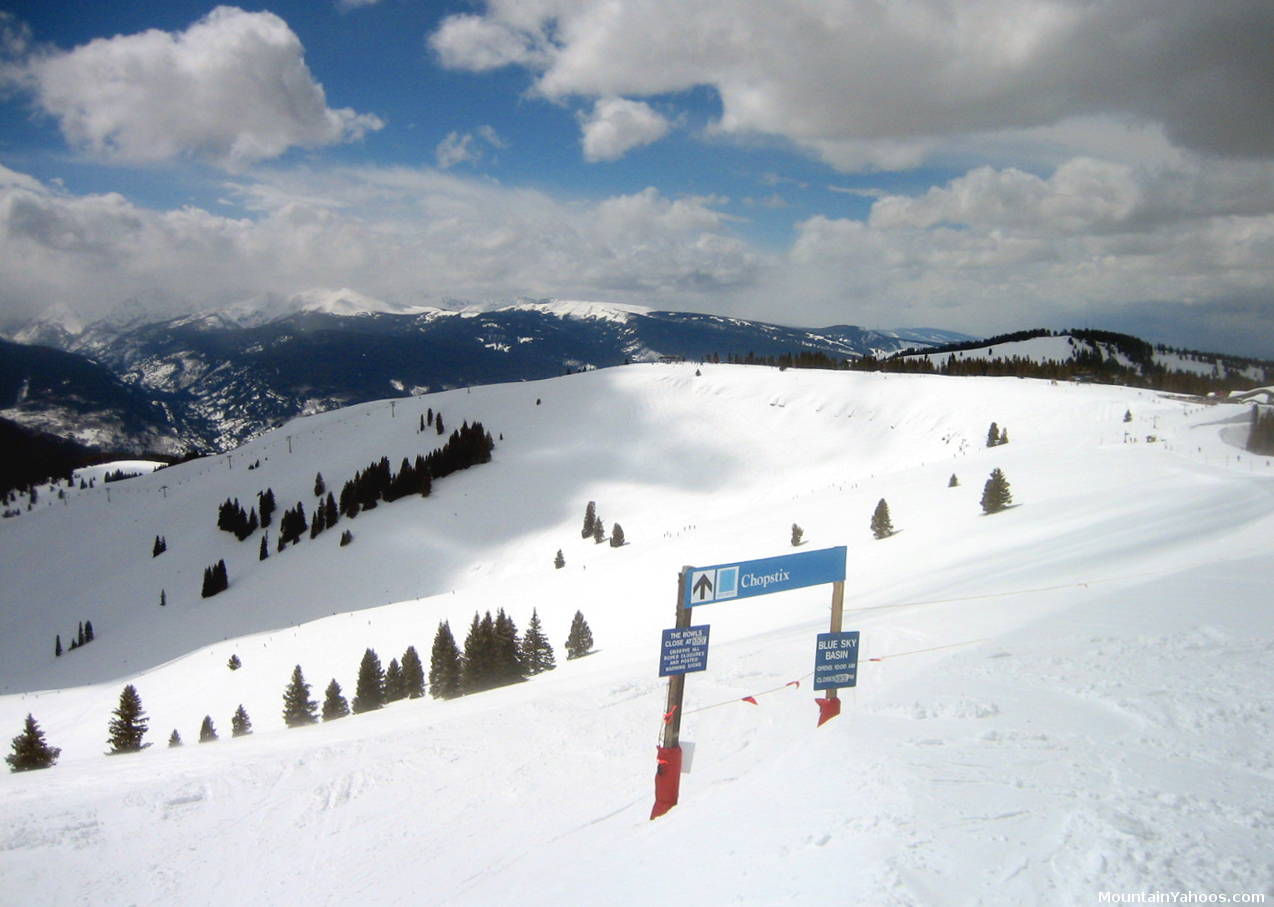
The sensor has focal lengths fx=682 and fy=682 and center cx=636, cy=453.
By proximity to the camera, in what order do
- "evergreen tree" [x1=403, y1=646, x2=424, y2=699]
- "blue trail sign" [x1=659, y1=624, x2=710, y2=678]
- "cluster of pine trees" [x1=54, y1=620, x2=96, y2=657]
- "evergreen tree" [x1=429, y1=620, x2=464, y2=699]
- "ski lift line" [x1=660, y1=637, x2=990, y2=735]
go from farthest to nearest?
"cluster of pine trees" [x1=54, y1=620, x2=96, y2=657] < "evergreen tree" [x1=403, y1=646, x2=424, y2=699] < "evergreen tree" [x1=429, y1=620, x2=464, y2=699] < "ski lift line" [x1=660, y1=637, x2=990, y2=735] < "blue trail sign" [x1=659, y1=624, x2=710, y2=678]

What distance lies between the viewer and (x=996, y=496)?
32.3m

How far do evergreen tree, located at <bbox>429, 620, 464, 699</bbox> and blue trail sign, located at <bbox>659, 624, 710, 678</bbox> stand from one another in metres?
23.0

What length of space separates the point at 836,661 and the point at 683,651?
7.87ft

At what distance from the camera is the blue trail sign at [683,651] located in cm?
860

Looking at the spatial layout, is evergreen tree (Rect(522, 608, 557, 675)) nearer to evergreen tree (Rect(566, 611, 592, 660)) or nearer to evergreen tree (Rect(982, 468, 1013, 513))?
evergreen tree (Rect(566, 611, 592, 660))

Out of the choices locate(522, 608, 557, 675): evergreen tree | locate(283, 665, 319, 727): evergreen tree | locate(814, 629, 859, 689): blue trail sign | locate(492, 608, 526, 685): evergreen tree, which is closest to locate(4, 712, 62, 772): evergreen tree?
locate(283, 665, 319, 727): evergreen tree

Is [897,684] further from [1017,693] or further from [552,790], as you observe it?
Result: [552,790]

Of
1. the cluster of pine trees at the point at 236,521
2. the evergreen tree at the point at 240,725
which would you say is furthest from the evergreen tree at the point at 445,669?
the cluster of pine trees at the point at 236,521

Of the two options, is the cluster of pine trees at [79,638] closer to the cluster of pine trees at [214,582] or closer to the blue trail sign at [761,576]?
the cluster of pine trees at [214,582]

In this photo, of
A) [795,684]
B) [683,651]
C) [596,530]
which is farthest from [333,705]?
[596,530]

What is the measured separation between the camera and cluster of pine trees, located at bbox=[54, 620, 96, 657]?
247 ft

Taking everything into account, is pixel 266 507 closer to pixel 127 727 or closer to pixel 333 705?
pixel 127 727

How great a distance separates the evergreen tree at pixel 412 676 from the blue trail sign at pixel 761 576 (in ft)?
95.3

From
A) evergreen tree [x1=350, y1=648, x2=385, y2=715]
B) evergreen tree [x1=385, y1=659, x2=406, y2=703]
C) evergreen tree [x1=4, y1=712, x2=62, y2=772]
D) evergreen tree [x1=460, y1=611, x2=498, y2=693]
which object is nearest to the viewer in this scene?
evergreen tree [x1=4, y1=712, x2=62, y2=772]
